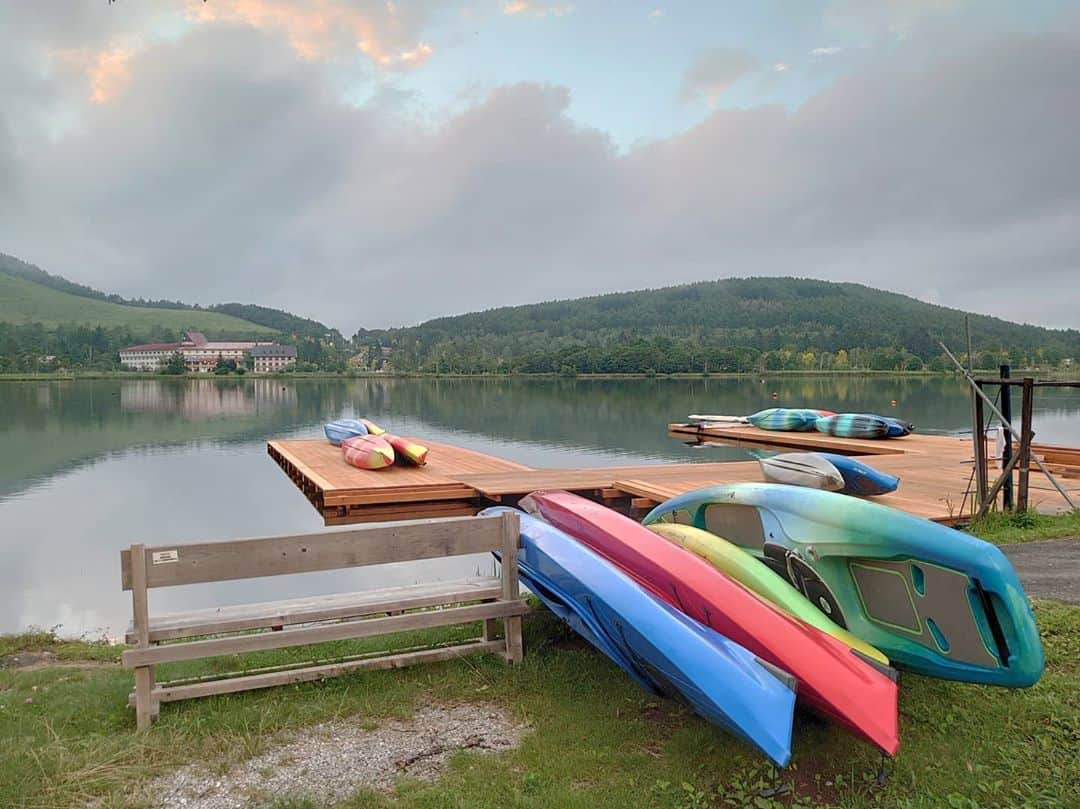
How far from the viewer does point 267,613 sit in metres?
4.31

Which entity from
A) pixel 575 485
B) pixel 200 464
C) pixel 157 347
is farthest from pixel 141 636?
pixel 157 347

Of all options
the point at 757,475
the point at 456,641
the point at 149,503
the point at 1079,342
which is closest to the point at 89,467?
the point at 149,503

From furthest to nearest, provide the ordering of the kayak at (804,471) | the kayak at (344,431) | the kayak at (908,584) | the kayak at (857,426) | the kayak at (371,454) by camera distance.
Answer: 1. the kayak at (344,431)
2. the kayak at (857,426)
3. the kayak at (371,454)
4. the kayak at (804,471)
5. the kayak at (908,584)

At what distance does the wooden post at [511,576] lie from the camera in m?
4.57

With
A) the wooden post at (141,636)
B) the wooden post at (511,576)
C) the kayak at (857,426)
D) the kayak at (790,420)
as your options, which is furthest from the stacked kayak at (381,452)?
the kayak at (790,420)

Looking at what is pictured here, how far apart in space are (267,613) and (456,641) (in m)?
1.25

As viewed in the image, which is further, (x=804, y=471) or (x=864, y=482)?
(x=804, y=471)

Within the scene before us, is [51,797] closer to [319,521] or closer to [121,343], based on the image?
[319,521]

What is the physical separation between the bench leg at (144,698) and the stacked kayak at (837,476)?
24.6ft

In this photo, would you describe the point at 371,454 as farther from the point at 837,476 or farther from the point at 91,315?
the point at 91,315

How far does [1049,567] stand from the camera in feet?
21.5

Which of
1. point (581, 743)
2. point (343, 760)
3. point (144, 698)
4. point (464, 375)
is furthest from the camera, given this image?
point (464, 375)

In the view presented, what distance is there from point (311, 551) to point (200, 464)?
65.4 feet

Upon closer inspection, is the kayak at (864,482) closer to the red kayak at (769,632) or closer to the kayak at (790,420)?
the red kayak at (769,632)
